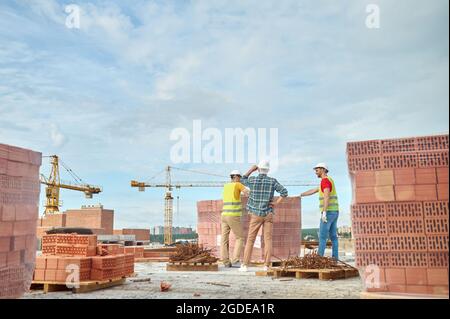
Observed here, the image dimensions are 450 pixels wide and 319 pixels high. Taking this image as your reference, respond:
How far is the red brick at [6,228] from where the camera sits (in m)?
5.21

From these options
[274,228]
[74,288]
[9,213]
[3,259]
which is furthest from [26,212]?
[274,228]

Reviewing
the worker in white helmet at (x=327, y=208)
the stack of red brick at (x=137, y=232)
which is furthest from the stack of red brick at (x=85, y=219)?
the worker in white helmet at (x=327, y=208)

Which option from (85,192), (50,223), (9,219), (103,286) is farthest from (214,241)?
(85,192)

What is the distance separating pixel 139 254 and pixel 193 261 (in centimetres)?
501

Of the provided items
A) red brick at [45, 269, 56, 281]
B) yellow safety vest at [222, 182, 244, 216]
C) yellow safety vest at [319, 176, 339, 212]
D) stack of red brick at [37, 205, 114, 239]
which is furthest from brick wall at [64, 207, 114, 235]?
red brick at [45, 269, 56, 281]

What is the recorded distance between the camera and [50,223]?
96.2 ft

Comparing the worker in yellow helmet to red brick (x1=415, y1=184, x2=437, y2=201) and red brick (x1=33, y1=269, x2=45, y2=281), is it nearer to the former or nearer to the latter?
red brick (x1=33, y1=269, x2=45, y2=281)

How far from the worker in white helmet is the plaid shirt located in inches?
34.6

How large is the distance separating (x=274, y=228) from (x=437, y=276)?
7240 mm

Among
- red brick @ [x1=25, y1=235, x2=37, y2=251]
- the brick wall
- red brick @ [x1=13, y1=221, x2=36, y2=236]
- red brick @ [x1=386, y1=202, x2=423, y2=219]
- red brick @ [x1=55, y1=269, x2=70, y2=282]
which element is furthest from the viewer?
the brick wall

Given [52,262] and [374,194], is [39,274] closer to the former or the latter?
[52,262]

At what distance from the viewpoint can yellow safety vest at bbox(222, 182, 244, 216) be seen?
31.7ft
